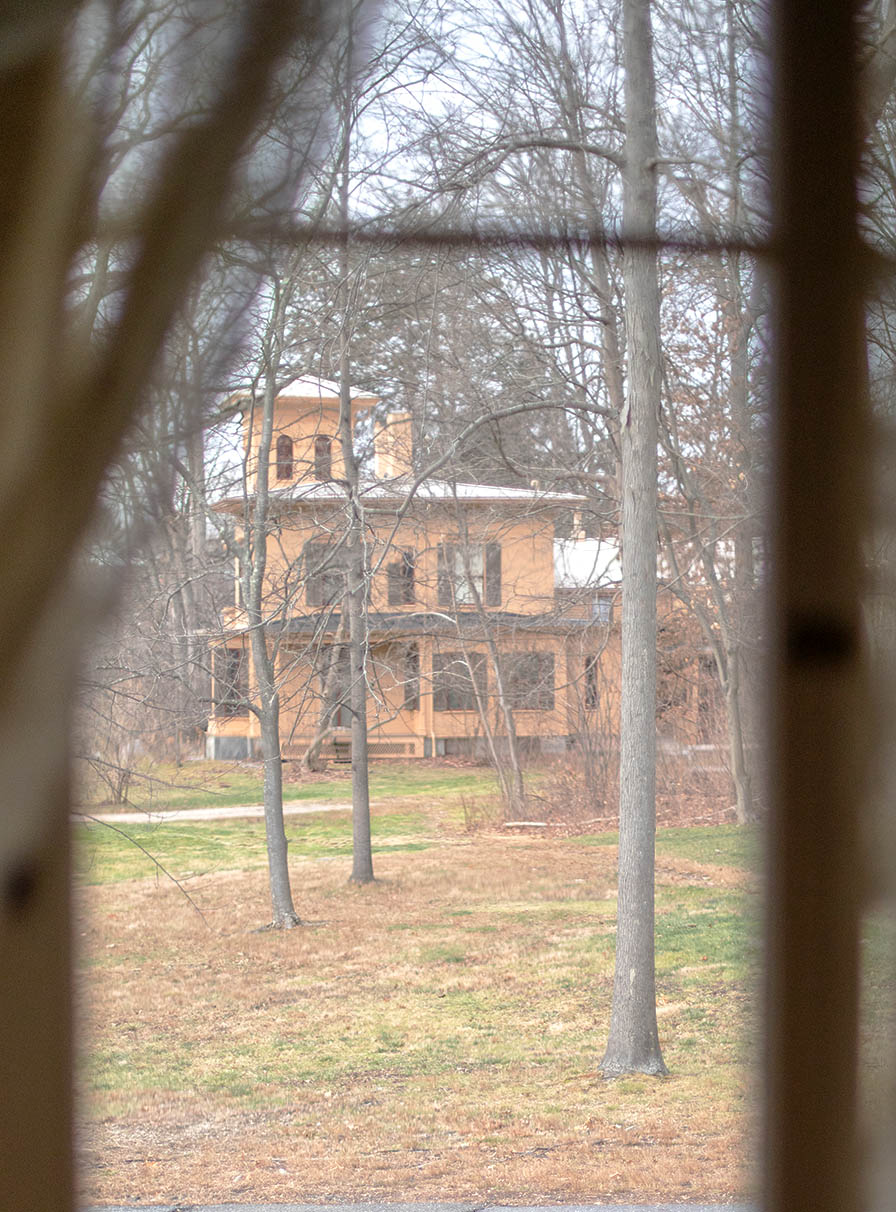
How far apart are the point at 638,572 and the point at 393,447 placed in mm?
2828

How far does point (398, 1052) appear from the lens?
3607 millimetres

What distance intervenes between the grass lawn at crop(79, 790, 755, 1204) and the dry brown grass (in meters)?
0.01

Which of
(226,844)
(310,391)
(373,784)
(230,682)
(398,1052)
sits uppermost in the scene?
(310,391)

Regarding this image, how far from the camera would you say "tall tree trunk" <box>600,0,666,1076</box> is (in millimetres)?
2914

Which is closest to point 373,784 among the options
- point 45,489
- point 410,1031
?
point 410,1031

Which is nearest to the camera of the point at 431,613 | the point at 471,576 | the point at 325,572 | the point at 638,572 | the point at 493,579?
the point at 638,572

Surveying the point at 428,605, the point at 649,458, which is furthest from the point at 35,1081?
the point at 428,605

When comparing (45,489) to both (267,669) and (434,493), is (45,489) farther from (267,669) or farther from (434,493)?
(434,493)

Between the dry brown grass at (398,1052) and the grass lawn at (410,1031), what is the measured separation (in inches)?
0.4

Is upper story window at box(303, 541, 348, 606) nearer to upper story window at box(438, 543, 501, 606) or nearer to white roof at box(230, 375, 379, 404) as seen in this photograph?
white roof at box(230, 375, 379, 404)

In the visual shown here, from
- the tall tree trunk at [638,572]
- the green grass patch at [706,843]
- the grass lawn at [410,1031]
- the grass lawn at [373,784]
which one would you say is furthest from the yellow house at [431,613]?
the tall tree trunk at [638,572]

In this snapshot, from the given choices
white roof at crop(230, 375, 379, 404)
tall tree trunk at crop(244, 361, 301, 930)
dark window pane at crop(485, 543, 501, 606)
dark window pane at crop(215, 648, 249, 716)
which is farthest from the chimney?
dark window pane at crop(485, 543, 501, 606)

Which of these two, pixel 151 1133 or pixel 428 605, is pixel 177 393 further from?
pixel 428 605

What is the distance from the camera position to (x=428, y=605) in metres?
8.60
